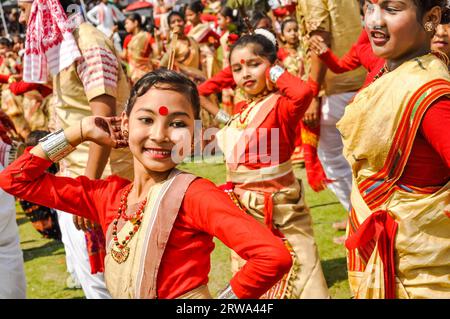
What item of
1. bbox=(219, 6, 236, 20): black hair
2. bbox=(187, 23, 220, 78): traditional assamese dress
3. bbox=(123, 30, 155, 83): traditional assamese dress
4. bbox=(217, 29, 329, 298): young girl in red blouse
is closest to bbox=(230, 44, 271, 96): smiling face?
bbox=(217, 29, 329, 298): young girl in red blouse

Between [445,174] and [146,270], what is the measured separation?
1.04m

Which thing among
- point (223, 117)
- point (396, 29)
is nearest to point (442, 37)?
point (396, 29)

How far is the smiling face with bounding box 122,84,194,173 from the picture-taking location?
1.97 metres

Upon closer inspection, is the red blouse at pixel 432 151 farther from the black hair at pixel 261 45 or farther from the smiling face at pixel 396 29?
the black hair at pixel 261 45

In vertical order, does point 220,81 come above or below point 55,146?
below

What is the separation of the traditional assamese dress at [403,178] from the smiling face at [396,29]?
65 millimetres

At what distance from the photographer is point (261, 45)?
354cm

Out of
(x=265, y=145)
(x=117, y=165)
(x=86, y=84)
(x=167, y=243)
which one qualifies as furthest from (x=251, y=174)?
(x=167, y=243)

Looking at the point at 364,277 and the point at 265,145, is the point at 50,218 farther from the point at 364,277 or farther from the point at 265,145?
the point at 364,277

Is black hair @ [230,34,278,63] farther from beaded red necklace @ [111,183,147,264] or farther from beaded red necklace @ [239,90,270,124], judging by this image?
beaded red necklace @ [111,183,147,264]

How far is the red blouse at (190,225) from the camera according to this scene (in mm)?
1676

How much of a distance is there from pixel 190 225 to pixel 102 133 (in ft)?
1.86

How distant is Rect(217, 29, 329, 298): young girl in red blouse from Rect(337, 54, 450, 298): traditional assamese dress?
4.41ft

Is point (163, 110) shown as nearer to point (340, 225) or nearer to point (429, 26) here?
point (429, 26)
